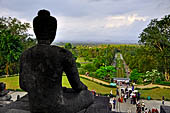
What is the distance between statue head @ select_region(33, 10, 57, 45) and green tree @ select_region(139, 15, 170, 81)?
94.8 feet

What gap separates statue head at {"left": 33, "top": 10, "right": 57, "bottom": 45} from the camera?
321 cm

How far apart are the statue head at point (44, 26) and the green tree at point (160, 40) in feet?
94.8

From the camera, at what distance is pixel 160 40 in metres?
28.1

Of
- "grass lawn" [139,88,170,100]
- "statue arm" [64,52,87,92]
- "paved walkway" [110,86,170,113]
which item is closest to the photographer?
"statue arm" [64,52,87,92]

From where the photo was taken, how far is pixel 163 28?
28438mm

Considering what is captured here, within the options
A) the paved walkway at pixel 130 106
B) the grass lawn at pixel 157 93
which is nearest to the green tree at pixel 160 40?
the grass lawn at pixel 157 93

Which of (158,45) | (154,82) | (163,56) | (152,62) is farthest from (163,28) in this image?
(154,82)

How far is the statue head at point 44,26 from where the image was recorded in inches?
126

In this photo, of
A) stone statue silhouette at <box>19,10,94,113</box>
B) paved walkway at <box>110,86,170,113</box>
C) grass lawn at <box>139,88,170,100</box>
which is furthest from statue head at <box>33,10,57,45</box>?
grass lawn at <box>139,88,170,100</box>

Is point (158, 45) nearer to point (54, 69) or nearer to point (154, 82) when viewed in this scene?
point (154, 82)

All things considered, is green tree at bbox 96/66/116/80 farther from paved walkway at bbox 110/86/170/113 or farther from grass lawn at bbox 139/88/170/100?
paved walkway at bbox 110/86/170/113

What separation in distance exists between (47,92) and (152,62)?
109 feet

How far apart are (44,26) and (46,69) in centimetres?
99

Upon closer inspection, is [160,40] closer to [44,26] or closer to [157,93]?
[157,93]
